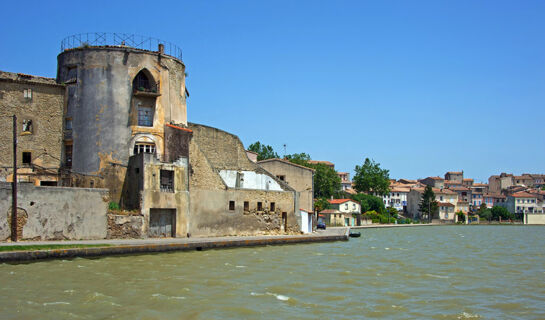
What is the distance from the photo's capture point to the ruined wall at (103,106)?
105ft

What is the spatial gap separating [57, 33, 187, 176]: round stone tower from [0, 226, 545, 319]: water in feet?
32.1

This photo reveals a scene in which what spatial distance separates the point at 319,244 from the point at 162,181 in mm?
11838

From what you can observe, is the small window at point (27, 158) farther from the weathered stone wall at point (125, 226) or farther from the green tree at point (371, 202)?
the green tree at point (371, 202)

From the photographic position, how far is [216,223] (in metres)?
33.9

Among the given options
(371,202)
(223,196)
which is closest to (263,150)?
(371,202)

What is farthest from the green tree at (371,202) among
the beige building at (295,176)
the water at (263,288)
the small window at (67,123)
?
the water at (263,288)

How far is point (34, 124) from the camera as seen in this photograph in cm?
3145

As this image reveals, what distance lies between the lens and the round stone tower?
3192 centimetres

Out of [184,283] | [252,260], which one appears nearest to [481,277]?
[252,260]

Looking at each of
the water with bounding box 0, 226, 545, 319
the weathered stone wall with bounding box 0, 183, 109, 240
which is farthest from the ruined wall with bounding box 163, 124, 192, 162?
the water with bounding box 0, 226, 545, 319

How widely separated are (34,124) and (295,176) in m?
24.5

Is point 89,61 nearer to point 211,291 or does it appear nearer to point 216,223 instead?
point 216,223

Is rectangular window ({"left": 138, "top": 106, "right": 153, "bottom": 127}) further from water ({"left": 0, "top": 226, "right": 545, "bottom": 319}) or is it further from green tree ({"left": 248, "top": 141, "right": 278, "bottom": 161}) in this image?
green tree ({"left": 248, "top": 141, "right": 278, "bottom": 161})

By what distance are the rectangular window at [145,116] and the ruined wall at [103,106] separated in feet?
0.83
